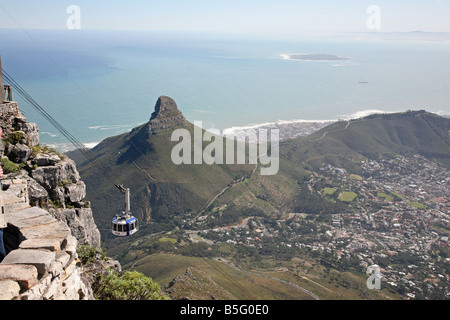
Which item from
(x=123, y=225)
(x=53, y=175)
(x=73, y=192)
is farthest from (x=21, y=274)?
(x=73, y=192)

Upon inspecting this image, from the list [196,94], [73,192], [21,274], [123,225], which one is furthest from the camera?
[196,94]

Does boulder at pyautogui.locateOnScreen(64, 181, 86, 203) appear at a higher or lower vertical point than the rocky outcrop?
lower

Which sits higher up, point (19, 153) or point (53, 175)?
point (19, 153)

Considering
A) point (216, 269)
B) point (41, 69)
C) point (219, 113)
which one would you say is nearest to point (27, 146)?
point (216, 269)

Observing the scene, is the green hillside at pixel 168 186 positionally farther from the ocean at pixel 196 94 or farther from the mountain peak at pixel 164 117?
the ocean at pixel 196 94

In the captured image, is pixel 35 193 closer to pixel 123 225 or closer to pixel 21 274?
pixel 123 225

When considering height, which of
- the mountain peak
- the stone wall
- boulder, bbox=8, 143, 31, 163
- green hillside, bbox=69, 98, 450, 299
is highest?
boulder, bbox=8, 143, 31, 163

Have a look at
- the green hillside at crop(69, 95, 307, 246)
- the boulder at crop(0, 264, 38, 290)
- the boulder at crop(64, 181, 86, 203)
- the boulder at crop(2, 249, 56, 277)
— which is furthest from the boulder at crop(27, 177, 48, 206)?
the green hillside at crop(69, 95, 307, 246)

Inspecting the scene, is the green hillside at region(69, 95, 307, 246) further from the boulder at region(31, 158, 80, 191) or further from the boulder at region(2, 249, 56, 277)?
the boulder at region(2, 249, 56, 277)

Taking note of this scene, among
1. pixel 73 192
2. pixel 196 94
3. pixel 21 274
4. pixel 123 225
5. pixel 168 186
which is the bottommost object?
pixel 168 186

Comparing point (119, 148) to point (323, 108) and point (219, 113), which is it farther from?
point (323, 108)
